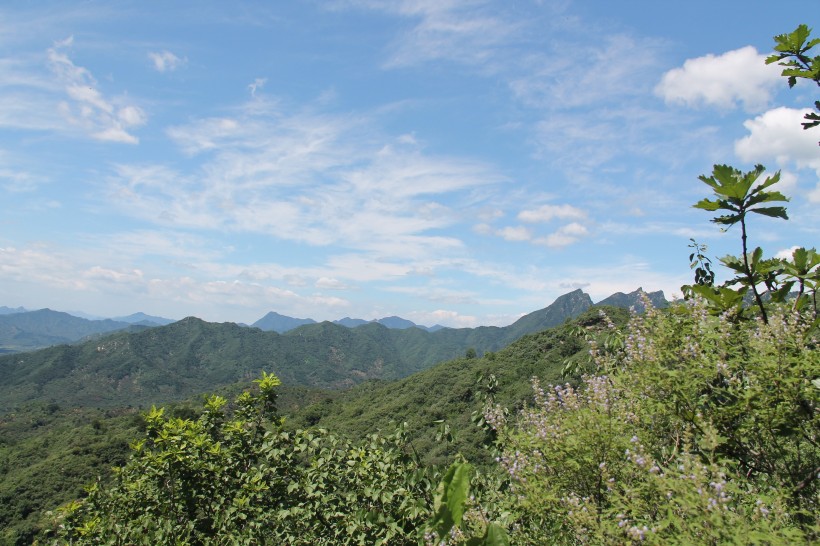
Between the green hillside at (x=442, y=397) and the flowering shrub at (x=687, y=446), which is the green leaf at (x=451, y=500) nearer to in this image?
the flowering shrub at (x=687, y=446)

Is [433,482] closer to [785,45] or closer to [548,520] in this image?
[548,520]

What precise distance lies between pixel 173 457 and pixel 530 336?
10673cm

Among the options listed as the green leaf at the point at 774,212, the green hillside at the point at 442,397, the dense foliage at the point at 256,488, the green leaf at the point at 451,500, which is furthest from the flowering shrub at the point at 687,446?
the green hillside at the point at 442,397

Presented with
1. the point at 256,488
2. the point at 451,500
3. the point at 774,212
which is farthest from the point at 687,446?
the point at 256,488

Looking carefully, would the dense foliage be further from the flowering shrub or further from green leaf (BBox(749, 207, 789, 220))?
→ green leaf (BBox(749, 207, 789, 220))

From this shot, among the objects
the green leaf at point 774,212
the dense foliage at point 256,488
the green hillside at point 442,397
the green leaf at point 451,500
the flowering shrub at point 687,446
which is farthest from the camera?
the green hillside at point 442,397

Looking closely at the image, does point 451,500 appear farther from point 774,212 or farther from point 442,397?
point 442,397

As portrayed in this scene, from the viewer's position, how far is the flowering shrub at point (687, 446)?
2.24m

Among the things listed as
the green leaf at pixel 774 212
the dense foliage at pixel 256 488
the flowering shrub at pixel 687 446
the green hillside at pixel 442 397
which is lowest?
the green hillside at pixel 442 397

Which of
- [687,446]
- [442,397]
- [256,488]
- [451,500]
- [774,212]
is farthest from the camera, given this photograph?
[442,397]

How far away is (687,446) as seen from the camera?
2.73 meters

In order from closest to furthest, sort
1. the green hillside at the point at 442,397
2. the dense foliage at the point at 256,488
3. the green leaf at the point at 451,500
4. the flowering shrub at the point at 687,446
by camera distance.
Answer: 1. the green leaf at the point at 451,500
2. the flowering shrub at the point at 687,446
3. the dense foliage at the point at 256,488
4. the green hillside at the point at 442,397

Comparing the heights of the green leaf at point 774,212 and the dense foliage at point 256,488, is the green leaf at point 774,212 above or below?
above

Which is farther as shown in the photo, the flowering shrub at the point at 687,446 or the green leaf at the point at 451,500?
the flowering shrub at the point at 687,446
